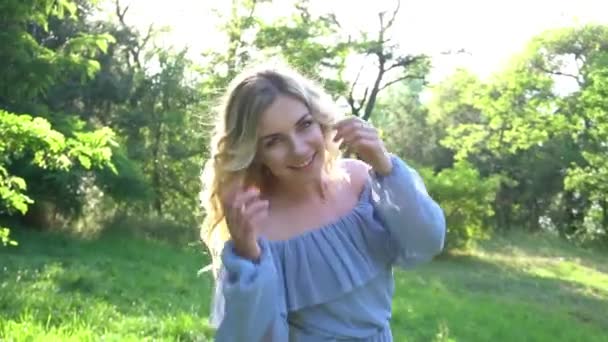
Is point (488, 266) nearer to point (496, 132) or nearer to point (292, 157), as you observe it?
point (496, 132)

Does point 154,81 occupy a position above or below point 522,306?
above

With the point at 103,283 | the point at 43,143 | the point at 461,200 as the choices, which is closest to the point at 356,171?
the point at 43,143

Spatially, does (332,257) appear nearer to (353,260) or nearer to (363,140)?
(353,260)

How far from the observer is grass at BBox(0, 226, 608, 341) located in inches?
251

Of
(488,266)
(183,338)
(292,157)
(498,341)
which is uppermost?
(292,157)

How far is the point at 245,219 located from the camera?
5.98 feet

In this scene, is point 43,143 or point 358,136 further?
point 43,143

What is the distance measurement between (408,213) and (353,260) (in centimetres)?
17

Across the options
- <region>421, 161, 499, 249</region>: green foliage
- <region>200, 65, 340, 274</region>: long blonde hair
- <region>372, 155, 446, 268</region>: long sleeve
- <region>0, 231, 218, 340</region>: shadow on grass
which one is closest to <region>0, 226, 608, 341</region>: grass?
<region>0, 231, 218, 340</region>: shadow on grass

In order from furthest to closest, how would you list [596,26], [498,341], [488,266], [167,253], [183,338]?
[596,26] < [488,266] < [167,253] < [498,341] < [183,338]

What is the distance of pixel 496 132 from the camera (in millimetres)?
22172

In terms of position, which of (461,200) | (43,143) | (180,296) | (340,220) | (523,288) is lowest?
(523,288)

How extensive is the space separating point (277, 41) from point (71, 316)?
14804 millimetres

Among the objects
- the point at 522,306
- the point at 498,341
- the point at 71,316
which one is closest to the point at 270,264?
the point at 71,316
